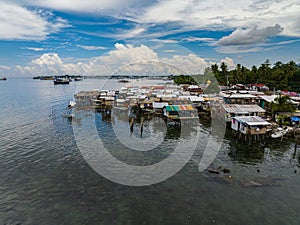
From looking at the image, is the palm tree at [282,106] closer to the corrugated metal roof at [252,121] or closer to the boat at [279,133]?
the boat at [279,133]

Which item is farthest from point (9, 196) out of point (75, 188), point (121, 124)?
point (121, 124)

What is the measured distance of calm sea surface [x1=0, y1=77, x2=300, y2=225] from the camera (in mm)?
15133

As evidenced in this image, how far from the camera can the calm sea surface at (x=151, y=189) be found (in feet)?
49.6

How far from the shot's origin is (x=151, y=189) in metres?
18.4

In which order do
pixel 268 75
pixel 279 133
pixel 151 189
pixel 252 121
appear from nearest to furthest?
1. pixel 151 189
2. pixel 279 133
3. pixel 252 121
4. pixel 268 75

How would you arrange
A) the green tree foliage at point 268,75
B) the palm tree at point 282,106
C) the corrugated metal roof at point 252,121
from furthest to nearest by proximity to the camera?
1. the green tree foliage at point 268,75
2. the palm tree at point 282,106
3. the corrugated metal roof at point 252,121

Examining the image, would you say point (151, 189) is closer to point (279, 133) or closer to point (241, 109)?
point (279, 133)

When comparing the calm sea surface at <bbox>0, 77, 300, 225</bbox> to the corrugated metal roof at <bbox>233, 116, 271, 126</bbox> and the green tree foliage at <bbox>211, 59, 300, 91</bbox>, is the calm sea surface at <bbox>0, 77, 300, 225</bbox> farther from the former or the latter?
the green tree foliage at <bbox>211, 59, 300, 91</bbox>

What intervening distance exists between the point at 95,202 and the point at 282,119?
30170 millimetres

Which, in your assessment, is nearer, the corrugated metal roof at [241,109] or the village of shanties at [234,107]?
the village of shanties at [234,107]

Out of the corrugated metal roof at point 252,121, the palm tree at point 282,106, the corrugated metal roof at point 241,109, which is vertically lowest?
the corrugated metal roof at point 252,121

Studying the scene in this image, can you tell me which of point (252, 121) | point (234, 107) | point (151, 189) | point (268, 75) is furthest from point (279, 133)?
point (268, 75)

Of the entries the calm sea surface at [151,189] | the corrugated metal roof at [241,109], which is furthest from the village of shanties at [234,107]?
the calm sea surface at [151,189]

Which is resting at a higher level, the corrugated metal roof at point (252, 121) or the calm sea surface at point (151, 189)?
the corrugated metal roof at point (252, 121)
